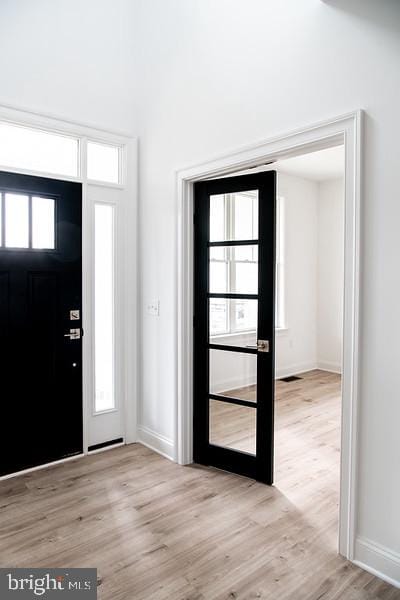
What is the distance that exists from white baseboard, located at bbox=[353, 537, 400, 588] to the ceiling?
4117 millimetres

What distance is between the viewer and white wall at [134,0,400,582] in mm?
1940

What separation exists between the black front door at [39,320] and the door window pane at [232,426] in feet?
3.65

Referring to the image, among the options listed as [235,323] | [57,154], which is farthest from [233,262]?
[57,154]

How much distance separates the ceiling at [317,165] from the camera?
5.05 metres

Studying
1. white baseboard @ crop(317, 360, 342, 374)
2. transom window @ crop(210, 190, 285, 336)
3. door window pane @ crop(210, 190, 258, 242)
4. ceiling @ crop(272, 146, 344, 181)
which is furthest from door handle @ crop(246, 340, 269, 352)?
white baseboard @ crop(317, 360, 342, 374)

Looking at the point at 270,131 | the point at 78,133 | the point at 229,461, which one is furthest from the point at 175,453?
the point at 78,133

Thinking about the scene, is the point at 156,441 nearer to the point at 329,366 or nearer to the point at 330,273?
the point at 329,366

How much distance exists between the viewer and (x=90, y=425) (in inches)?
134

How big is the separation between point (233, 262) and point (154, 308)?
2.89 feet

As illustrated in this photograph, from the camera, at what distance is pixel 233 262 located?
2.92 m

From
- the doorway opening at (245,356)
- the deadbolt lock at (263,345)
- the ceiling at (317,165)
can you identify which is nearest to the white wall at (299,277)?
the ceiling at (317,165)

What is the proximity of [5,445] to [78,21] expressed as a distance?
326 cm

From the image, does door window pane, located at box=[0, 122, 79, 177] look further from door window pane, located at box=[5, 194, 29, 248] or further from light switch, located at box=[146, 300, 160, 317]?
light switch, located at box=[146, 300, 160, 317]

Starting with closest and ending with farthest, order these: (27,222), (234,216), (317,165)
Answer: (234,216) < (27,222) < (317,165)
